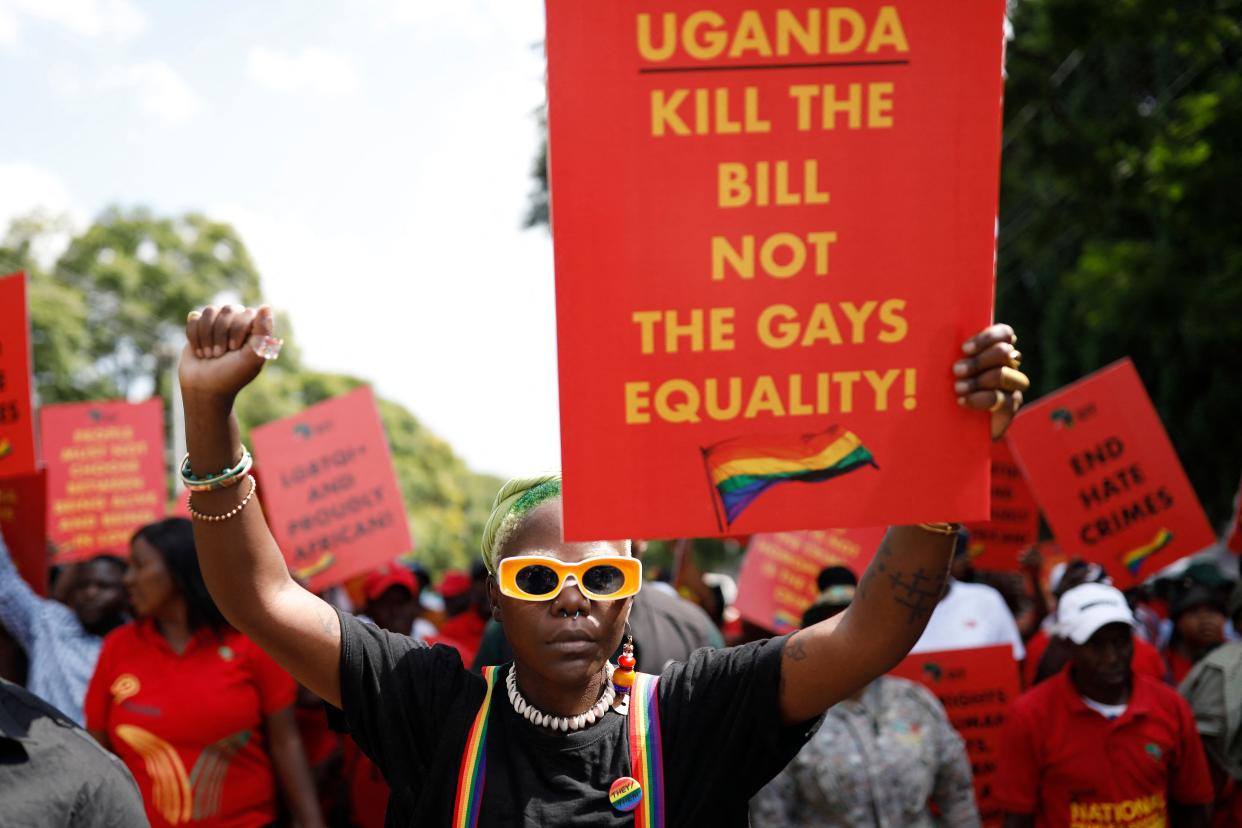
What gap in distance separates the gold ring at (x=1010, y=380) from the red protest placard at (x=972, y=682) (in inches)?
132

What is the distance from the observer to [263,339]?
2061 mm

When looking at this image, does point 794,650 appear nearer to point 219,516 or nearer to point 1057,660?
point 219,516

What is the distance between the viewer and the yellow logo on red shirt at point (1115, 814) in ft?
14.2

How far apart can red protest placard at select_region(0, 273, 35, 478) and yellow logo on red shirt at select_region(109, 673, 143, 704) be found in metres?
1.11

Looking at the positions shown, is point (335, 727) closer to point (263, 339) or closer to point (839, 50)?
point (263, 339)

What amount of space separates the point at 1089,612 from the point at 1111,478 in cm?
229

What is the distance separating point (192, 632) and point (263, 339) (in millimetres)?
2611

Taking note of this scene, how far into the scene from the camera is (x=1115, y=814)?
171 inches

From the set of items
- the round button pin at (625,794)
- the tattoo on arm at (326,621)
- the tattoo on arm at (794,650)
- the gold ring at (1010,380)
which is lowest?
the round button pin at (625,794)

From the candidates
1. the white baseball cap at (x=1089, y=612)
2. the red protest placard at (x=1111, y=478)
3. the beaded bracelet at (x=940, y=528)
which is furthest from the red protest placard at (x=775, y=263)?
the red protest placard at (x=1111, y=478)

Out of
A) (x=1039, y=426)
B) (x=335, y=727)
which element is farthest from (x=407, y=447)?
(x=335, y=727)

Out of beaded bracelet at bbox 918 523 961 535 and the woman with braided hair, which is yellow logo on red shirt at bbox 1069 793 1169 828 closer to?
the woman with braided hair

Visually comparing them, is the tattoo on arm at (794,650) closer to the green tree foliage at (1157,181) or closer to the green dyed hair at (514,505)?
the green dyed hair at (514,505)

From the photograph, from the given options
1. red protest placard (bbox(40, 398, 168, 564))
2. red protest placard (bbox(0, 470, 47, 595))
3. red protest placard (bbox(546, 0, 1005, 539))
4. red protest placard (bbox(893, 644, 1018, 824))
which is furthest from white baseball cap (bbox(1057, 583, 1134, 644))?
red protest placard (bbox(40, 398, 168, 564))
